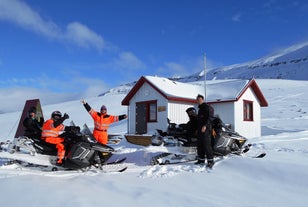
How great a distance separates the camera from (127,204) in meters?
3.58

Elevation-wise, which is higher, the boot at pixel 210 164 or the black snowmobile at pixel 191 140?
the black snowmobile at pixel 191 140

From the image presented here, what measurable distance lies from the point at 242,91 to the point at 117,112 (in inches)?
852

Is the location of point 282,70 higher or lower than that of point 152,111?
higher

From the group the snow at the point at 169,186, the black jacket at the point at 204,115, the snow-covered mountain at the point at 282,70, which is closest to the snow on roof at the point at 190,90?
the black jacket at the point at 204,115

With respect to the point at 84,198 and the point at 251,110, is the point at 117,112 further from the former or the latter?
the point at 84,198

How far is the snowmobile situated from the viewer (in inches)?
205

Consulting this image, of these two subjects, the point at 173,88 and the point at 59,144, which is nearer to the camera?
the point at 59,144

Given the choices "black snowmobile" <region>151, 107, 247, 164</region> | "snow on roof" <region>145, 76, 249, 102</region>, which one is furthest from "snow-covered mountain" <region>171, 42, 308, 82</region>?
"black snowmobile" <region>151, 107, 247, 164</region>

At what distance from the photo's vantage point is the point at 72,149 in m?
5.39

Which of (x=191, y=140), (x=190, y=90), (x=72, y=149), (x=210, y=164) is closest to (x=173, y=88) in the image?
(x=190, y=90)

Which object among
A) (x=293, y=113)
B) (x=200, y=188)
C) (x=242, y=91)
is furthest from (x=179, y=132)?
(x=293, y=113)

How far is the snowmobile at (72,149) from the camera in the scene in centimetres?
521

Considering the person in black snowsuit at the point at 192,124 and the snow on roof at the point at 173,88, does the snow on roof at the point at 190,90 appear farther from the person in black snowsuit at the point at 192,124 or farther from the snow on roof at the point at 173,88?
the person in black snowsuit at the point at 192,124

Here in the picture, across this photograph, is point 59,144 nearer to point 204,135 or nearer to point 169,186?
point 169,186
